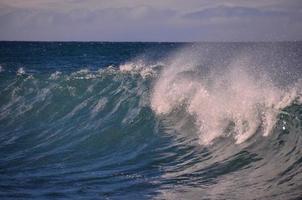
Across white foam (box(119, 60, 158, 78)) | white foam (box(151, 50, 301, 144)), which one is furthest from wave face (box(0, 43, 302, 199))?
white foam (box(119, 60, 158, 78))

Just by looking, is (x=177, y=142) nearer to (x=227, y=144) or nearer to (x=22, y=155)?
(x=227, y=144)

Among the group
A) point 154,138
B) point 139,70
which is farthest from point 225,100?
point 139,70

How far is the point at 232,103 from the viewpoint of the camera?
10.9 metres

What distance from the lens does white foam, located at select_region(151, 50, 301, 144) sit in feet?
31.5

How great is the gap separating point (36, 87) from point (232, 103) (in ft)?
29.4

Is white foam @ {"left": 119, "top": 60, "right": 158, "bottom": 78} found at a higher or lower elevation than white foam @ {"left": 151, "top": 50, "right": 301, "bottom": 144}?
higher

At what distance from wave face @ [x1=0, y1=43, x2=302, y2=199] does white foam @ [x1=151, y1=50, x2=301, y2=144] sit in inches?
1.3

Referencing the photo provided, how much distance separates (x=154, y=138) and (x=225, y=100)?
214 cm

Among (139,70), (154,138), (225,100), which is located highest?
(139,70)

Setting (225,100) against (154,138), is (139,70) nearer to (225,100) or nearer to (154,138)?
(225,100)

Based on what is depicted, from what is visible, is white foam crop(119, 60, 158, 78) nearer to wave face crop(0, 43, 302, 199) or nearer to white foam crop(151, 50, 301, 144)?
wave face crop(0, 43, 302, 199)

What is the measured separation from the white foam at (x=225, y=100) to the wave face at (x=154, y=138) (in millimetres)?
32

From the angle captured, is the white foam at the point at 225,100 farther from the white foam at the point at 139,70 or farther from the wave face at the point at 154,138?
the white foam at the point at 139,70

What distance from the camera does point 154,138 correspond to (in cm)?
1076
